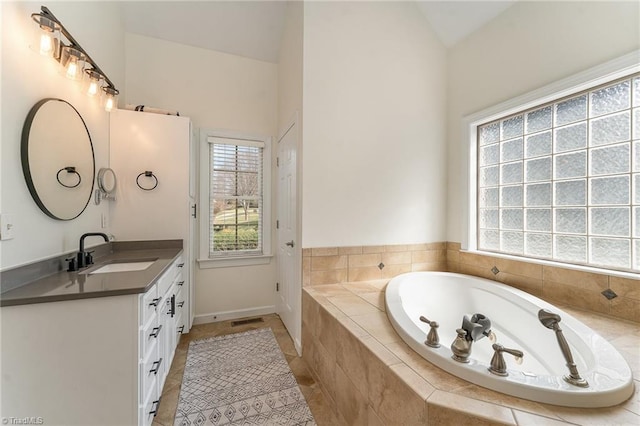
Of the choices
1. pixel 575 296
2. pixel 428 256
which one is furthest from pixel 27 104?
pixel 575 296

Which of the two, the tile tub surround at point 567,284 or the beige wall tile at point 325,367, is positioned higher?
the tile tub surround at point 567,284

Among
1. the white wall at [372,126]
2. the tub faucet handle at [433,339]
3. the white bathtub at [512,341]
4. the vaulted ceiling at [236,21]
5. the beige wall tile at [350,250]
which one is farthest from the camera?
the vaulted ceiling at [236,21]

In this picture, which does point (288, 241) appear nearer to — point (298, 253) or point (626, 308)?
point (298, 253)

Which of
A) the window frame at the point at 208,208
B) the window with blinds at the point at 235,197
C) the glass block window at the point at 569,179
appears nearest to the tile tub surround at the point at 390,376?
the glass block window at the point at 569,179

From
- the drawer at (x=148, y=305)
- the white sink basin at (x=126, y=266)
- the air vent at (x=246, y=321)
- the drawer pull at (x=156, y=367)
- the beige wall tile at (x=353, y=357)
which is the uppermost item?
the white sink basin at (x=126, y=266)

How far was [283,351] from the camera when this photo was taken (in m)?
2.19

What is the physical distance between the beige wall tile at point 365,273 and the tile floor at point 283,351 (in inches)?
31.6

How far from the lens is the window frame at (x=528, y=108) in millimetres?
1525

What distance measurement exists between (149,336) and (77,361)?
0.28m

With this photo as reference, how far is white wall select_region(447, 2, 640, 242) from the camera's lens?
1.54 m

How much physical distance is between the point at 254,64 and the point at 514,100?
2674 millimetres

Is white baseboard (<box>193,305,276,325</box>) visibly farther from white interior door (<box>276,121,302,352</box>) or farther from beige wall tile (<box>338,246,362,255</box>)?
beige wall tile (<box>338,246,362,255</box>)

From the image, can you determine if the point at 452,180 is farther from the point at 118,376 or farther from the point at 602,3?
the point at 118,376

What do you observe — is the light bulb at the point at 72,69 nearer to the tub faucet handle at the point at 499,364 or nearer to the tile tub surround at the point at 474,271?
the tile tub surround at the point at 474,271
